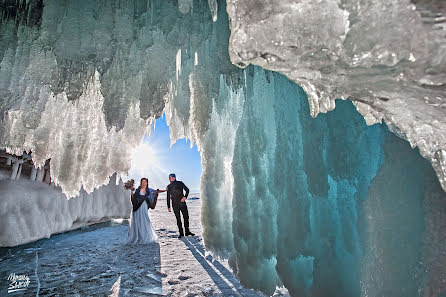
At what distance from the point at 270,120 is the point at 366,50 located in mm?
3055

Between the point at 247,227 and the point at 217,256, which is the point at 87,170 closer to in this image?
the point at 217,256

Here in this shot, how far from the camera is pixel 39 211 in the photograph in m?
6.70

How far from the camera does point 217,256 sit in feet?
16.0

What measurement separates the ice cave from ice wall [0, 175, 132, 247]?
45 mm

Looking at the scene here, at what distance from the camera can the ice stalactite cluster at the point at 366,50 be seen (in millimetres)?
795

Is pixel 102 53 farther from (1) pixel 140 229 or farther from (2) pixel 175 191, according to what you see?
(1) pixel 140 229

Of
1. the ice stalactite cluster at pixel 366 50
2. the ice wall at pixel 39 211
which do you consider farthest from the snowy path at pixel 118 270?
the ice stalactite cluster at pixel 366 50

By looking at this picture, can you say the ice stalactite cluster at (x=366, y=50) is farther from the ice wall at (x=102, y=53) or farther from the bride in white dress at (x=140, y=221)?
the bride in white dress at (x=140, y=221)

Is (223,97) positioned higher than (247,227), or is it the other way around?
(223,97)

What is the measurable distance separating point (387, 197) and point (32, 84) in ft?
20.9

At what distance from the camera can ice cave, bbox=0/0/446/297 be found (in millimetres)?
959

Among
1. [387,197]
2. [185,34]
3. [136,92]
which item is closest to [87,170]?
[136,92]

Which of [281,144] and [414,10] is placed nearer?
[414,10]

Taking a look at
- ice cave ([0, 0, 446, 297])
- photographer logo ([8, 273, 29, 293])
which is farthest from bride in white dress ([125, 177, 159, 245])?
photographer logo ([8, 273, 29, 293])
